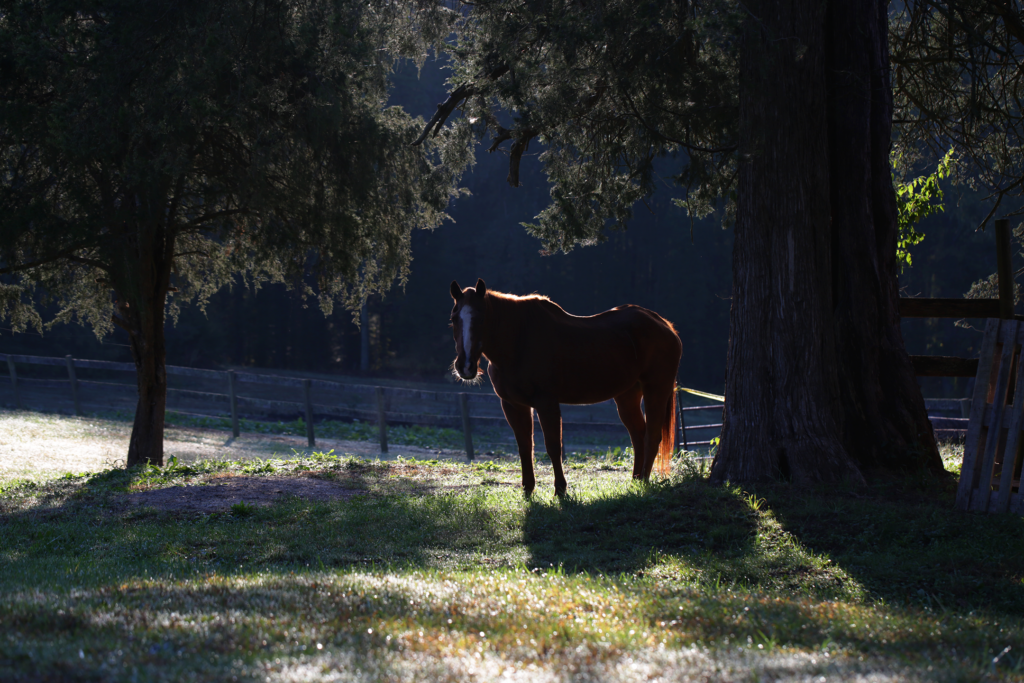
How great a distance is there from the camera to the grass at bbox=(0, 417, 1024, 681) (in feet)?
9.53

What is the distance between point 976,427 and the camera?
6.45 metres

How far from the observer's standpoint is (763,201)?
7.34m

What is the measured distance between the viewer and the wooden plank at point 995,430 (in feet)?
20.6

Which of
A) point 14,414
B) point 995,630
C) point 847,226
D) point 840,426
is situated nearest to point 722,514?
point 840,426

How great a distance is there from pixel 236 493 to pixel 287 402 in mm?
15710

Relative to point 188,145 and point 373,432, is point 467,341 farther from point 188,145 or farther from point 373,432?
point 373,432

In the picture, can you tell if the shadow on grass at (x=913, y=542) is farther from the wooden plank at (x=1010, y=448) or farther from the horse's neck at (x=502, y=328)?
the horse's neck at (x=502, y=328)

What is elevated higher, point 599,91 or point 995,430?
point 599,91

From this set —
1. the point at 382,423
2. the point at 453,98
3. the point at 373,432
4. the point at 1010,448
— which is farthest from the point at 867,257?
the point at 373,432

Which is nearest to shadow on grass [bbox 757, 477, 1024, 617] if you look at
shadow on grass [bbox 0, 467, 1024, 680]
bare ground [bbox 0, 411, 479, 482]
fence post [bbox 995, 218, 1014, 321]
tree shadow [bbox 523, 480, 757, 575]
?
shadow on grass [bbox 0, 467, 1024, 680]

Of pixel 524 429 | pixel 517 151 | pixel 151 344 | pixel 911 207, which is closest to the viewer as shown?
pixel 524 429

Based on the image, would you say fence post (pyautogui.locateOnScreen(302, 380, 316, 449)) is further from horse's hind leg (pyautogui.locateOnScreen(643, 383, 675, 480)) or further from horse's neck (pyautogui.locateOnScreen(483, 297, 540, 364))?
horse's neck (pyautogui.locateOnScreen(483, 297, 540, 364))

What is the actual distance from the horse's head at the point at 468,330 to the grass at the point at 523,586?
1290mm

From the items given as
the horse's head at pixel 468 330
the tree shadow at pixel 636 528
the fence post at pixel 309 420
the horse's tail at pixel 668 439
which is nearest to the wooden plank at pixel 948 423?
the horse's tail at pixel 668 439
